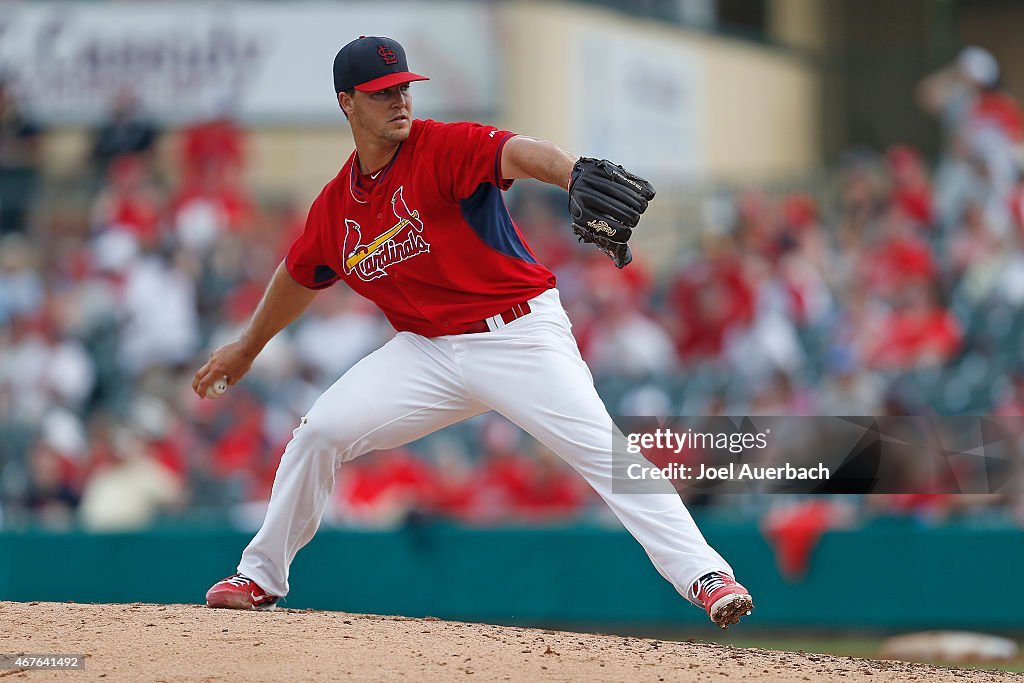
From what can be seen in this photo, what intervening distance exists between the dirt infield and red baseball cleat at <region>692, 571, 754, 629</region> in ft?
0.66

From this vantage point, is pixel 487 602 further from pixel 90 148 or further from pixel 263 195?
pixel 90 148

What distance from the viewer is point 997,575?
9000 mm

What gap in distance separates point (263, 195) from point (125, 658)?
9658mm

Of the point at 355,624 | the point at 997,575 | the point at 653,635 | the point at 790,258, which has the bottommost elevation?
the point at 653,635

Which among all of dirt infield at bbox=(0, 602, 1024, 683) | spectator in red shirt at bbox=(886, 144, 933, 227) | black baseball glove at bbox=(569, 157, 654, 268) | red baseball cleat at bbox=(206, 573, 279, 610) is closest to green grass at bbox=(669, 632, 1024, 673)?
dirt infield at bbox=(0, 602, 1024, 683)

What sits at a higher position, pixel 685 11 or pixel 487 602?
pixel 685 11

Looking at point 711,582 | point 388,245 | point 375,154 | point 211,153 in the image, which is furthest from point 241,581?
point 211,153

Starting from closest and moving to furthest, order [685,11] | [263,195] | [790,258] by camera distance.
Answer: [790,258] → [263,195] → [685,11]

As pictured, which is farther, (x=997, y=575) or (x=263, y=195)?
(x=263, y=195)

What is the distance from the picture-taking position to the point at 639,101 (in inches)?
640

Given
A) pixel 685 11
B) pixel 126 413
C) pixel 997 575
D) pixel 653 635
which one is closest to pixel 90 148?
pixel 126 413

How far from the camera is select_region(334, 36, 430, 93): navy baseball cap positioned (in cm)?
550

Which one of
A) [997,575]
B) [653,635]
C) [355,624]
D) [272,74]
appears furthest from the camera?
[272,74]

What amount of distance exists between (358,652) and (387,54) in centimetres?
210
